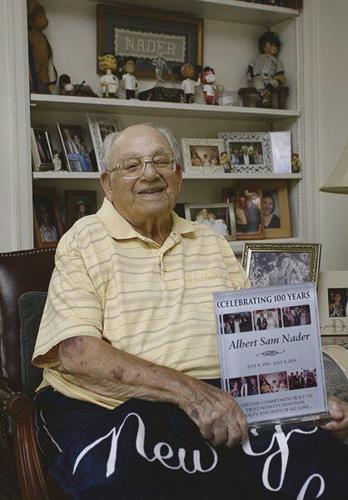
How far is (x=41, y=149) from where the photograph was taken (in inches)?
107

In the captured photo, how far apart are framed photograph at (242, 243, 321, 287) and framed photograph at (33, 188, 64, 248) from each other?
0.78m

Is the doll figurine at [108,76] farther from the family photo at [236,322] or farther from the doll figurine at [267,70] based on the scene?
the family photo at [236,322]

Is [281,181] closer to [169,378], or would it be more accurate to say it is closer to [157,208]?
[157,208]

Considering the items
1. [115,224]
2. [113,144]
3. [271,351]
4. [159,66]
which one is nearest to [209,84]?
[159,66]

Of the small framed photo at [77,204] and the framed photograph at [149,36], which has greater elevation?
the framed photograph at [149,36]

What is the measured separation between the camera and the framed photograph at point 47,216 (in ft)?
9.19

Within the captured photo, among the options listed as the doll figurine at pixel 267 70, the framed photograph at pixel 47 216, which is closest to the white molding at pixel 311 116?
the doll figurine at pixel 267 70

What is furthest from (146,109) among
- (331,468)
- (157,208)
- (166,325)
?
(331,468)

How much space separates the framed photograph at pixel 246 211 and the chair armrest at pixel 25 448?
67.3 inches

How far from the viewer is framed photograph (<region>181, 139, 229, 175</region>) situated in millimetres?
3041

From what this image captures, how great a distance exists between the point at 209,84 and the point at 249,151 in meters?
0.36

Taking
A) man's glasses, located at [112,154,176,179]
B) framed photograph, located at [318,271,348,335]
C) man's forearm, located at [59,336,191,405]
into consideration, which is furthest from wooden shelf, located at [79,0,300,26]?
man's forearm, located at [59,336,191,405]

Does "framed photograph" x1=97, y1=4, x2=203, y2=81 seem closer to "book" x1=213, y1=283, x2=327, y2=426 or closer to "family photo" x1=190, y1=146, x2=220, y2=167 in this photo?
"family photo" x1=190, y1=146, x2=220, y2=167

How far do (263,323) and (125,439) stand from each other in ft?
1.23
